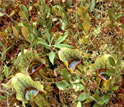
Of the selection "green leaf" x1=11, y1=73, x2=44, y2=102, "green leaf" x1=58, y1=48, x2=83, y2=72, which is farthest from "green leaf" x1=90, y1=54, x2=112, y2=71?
"green leaf" x1=11, y1=73, x2=44, y2=102

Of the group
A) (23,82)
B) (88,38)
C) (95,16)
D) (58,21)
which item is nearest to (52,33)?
(58,21)

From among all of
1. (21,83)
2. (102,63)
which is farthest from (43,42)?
(102,63)

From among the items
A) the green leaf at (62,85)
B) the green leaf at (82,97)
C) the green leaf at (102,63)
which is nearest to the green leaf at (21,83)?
the green leaf at (62,85)

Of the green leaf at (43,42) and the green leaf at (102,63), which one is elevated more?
the green leaf at (43,42)

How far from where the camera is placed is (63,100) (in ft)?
4.55

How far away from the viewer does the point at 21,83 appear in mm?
1282

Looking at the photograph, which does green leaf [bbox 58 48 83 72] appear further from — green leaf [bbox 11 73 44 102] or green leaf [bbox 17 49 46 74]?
green leaf [bbox 11 73 44 102]

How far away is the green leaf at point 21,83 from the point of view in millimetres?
1262

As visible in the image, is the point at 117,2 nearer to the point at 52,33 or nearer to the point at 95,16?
the point at 95,16

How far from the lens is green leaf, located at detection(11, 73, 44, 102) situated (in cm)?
126

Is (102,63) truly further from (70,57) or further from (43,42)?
(43,42)

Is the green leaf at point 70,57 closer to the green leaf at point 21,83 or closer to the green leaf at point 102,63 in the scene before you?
the green leaf at point 102,63

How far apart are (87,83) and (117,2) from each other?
964 mm

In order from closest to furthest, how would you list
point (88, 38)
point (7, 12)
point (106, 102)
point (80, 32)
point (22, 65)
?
point (106, 102) → point (22, 65) → point (88, 38) → point (80, 32) → point (7, 12)
